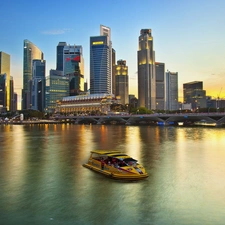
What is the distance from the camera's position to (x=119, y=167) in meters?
27.2

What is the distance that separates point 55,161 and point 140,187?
60.5ft

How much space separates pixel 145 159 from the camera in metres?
40.4

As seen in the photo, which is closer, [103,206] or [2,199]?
[103,206]

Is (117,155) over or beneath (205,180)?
over

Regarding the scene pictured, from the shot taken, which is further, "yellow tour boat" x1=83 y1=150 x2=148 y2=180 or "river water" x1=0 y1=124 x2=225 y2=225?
"yellow tour boat" x1=83 y1=150 x2=148 y2=180

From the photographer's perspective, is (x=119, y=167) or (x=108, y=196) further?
(x=119, y=167)

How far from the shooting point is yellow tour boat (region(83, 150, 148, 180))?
87.1 feet

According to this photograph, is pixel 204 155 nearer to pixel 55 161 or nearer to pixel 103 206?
pixel 55 161

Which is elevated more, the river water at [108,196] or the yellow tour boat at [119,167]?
the yellow tour boat at [119,167]

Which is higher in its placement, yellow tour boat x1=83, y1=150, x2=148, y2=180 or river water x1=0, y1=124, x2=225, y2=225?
yellow tour boat x1=83, y1=150, x2=148, y2=180

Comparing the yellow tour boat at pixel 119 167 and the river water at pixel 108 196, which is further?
the yellow tour boat at pixel 119 167

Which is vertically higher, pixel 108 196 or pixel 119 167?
pixel 119 167

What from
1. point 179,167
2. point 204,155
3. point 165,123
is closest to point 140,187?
point 179,167

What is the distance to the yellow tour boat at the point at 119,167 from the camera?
2655 centimetres
